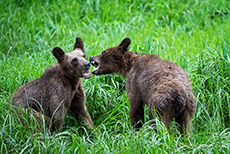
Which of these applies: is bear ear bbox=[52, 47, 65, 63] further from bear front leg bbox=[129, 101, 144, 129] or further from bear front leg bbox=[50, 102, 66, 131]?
bear front leg bbox=[129, 101, 144, 129]

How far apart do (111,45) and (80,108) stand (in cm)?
235

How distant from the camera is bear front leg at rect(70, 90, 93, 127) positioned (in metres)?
6.26

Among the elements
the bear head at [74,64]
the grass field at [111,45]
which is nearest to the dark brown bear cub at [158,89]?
the grass field at [111,45]

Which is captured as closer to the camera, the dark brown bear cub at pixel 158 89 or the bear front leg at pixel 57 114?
the dark brown bear cub at pixel 158 89

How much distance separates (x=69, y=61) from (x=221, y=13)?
609 cm

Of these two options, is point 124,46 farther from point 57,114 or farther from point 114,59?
point 57,114

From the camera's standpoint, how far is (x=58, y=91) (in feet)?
19.5

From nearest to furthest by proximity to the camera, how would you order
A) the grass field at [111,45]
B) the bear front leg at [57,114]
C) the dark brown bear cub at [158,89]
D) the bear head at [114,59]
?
1. the dark brown bear cub at [158,89]
2. the grass field at [111,45]
3. the bear front leg at [57,114]
4. the bear head at [114,59]

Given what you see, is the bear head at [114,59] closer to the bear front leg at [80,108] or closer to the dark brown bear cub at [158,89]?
the dark brown bear cub at [158,89]

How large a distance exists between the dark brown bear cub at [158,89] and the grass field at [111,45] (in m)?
0.25

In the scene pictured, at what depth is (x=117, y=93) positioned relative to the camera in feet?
22.6

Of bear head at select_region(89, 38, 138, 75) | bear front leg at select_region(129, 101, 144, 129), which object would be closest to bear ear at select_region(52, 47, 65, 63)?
bear head at select_region(89, 38, 138, 75)

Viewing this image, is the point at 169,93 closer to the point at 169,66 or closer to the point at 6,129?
the point at 169,66

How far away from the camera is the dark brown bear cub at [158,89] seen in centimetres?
476
